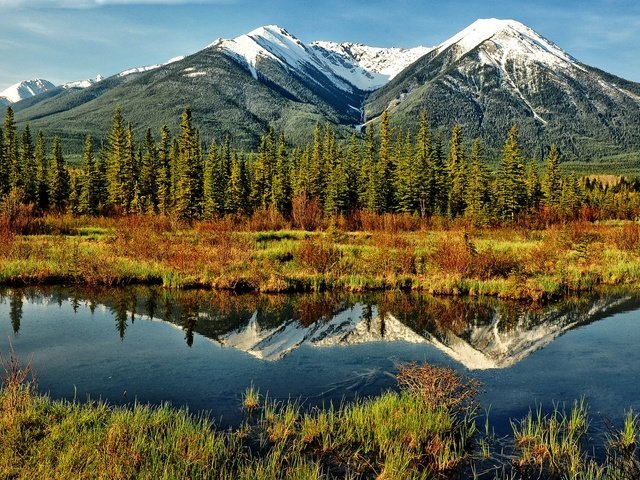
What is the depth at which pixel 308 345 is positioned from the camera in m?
17.1

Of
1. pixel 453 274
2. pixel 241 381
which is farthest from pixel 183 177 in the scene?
pixel 241 381

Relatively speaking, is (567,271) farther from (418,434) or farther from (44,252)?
(44,252)

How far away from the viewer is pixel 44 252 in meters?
28.4

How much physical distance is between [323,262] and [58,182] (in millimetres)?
52280

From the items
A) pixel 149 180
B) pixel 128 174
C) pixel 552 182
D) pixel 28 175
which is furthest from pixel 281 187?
pixel 552 182

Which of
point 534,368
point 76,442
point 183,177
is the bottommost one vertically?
point 534,368

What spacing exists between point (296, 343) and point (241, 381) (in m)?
4.27

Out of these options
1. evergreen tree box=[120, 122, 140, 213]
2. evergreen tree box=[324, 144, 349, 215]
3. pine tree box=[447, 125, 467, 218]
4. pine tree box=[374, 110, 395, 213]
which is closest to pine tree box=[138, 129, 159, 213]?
evergreen tree box=[120, 122, 140, 213]

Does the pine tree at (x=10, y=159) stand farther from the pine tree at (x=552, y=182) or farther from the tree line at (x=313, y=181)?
the pine tree at (x=552, y=182)

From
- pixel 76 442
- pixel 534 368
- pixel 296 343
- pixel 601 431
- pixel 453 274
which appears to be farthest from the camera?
pixel 453 274

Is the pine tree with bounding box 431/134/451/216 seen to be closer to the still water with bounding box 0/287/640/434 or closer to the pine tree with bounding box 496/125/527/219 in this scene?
the pine tree with bounding box 496/125/527/219

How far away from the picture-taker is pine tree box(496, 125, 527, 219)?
62.6m

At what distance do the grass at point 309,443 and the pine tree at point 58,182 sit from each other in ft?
208

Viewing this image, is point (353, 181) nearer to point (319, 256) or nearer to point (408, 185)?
point (408, 185)
